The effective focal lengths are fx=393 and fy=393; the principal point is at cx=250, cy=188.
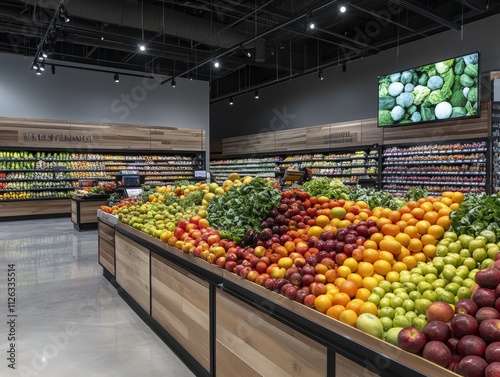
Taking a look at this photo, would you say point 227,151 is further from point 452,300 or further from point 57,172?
point 452,300

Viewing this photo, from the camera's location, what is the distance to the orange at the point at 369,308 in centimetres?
165

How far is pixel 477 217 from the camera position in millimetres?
2098

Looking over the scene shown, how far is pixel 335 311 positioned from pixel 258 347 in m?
0.62

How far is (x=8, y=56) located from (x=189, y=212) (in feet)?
33.4

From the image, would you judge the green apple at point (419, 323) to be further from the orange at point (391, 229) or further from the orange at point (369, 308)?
the orange at point (391, 229)

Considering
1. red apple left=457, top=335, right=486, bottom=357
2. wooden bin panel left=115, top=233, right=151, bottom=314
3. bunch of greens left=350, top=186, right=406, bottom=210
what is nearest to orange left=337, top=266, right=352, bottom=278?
red apple left=457, top=335, right=486, bottom=357

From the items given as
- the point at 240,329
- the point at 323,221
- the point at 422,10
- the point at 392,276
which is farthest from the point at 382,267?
the point at 422,10

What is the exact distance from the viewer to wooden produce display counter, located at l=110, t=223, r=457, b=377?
1.53m

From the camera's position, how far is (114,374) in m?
2.82

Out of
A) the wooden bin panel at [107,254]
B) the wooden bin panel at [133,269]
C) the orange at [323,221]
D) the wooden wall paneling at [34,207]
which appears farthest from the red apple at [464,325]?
the wooden wall paneling at [34,207]

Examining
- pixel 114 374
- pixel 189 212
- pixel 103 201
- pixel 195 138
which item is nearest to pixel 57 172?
pixel 103 201

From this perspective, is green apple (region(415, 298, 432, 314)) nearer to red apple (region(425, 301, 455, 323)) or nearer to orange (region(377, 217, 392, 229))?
red apple (region(425, 301, 455, 323))

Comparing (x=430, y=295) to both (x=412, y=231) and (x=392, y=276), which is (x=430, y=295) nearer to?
(x=392, y=276)

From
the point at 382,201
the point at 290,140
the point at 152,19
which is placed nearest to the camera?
the point at 382,201
